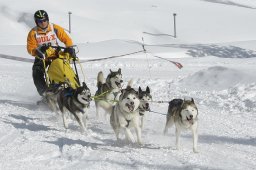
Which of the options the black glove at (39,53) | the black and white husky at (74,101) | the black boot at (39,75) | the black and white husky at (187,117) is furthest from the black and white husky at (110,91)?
the black and white husky at (187,117)

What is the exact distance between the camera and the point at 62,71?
7.75 m

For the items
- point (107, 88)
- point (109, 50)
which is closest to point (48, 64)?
point (107, 88)

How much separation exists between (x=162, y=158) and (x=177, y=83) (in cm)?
605

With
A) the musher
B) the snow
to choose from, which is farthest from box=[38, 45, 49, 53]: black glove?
the snow

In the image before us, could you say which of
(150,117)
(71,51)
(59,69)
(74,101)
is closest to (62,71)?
(59,69)

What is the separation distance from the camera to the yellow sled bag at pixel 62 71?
7.73 meters

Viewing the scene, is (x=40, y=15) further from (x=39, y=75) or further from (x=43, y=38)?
(x=39, y=75)

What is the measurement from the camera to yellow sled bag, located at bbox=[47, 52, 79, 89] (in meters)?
7.73

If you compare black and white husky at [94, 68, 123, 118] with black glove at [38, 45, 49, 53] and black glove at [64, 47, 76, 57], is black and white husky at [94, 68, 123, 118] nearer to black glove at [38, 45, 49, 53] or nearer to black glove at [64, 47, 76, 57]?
black glove at [64, 47, 76, 57]

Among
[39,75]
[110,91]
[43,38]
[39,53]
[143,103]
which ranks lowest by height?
[143,103]

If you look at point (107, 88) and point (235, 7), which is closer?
point (107, 88)

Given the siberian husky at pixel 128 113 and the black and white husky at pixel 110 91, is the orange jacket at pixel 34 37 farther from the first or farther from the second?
the siberian husky at pixel 128 113

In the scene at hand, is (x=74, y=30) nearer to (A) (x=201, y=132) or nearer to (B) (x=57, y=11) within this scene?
(B) (x=57, y=11)

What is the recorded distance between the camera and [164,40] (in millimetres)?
25203
